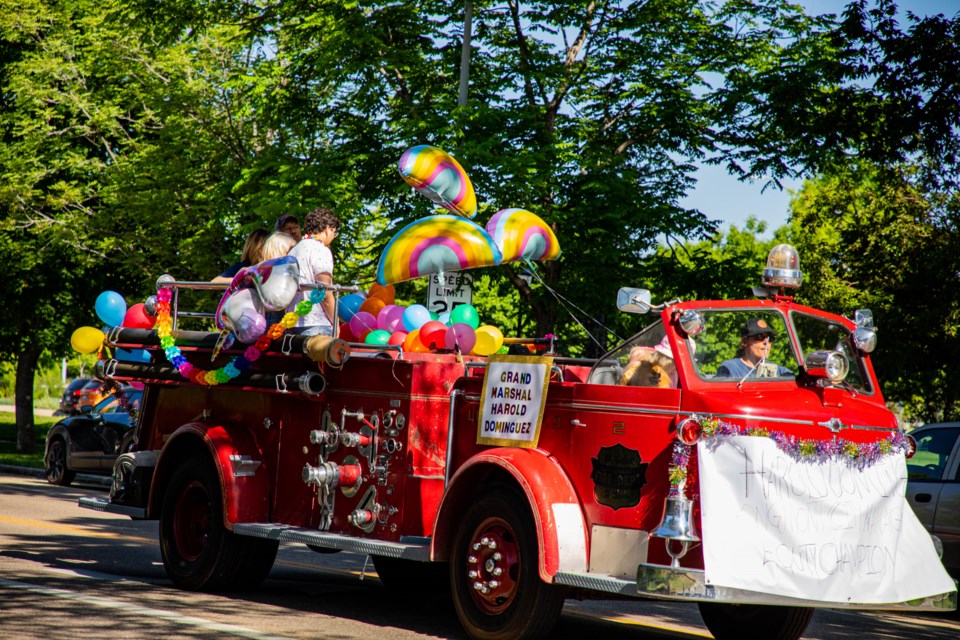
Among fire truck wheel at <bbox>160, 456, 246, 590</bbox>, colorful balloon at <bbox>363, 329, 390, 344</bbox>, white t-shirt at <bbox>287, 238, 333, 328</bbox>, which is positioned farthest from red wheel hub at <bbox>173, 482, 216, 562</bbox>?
colorful balloon at <bbox>363, 329, 390, 344</bbox>

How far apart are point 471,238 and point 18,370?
2363 cm

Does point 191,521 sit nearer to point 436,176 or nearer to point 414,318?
point 414,318

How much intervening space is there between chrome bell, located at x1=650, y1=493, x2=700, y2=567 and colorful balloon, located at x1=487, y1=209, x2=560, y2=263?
4.56 m

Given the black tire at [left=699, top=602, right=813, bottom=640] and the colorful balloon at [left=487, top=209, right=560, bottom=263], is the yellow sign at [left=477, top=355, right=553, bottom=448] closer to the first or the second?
the black tire at [left=699, top=602, right=813, bottom=640]

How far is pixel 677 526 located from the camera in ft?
20.1

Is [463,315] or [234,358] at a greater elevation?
[463,315]

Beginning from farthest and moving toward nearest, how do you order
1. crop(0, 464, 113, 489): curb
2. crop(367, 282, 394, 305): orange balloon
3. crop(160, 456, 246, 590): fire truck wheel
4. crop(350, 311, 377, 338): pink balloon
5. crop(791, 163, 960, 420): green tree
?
crop(791, 163, 960, 420): green tree < crop(0, 464, 113, 489): curb < crop(367, 282, 394, 305): orange balloon < crop(350, 311, 377, 338): pink balloon < crop(160, 456, 246, 590): fire truck wheel

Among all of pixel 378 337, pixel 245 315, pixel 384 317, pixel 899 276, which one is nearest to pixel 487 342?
pixel 384 317

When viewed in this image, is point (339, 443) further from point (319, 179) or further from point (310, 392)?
point (319, 179)

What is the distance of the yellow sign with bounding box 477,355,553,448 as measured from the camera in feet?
23.0

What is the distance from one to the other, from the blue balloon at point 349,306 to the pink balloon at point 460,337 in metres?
1.42

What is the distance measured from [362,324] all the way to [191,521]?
1.98m

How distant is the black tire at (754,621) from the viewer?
292 inches

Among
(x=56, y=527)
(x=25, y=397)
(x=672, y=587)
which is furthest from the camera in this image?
(x=25, y=397)
